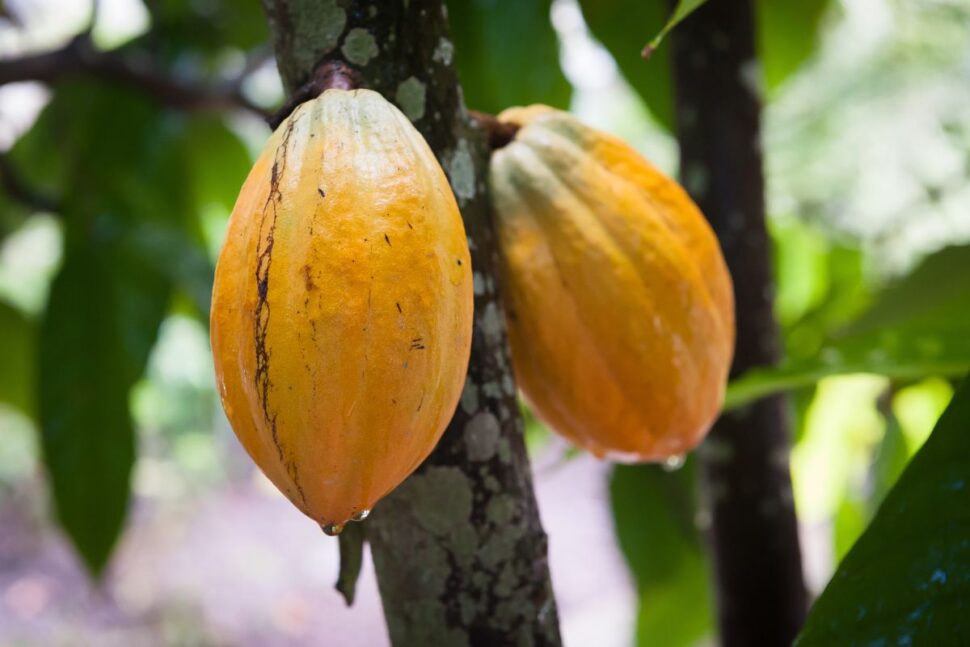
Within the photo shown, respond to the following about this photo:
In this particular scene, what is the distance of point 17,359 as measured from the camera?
128 cm

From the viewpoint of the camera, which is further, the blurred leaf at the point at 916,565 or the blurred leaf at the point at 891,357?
the blurred leaf at the point at 891,357

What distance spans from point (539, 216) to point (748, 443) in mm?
377

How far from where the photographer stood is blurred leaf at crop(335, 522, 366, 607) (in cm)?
43

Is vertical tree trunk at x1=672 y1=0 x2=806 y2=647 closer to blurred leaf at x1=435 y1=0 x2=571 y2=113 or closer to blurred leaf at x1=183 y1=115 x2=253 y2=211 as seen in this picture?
blurred leaf at x1=435 y1=0 x2=571 y2=113

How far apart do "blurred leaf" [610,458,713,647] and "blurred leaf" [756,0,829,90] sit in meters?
0.45

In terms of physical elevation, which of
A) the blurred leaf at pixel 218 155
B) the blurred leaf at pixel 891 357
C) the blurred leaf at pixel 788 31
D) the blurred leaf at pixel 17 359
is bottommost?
the blurred leaf at pixel 17 359

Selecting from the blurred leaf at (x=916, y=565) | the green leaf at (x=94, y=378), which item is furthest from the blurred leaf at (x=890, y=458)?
the green leaf at (x=94, y=378)

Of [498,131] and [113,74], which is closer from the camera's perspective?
[498,131]

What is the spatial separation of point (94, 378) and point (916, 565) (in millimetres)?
860

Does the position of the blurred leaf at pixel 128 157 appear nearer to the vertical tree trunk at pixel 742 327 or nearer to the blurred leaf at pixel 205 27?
the blurred leaf at pixel 205 27

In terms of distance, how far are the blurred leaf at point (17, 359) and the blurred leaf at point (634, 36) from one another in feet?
2.64

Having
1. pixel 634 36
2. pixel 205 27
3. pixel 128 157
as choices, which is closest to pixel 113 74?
pixel 128 157

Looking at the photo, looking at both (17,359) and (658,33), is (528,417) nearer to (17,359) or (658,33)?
(658,33)

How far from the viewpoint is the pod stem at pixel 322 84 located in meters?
0.39
